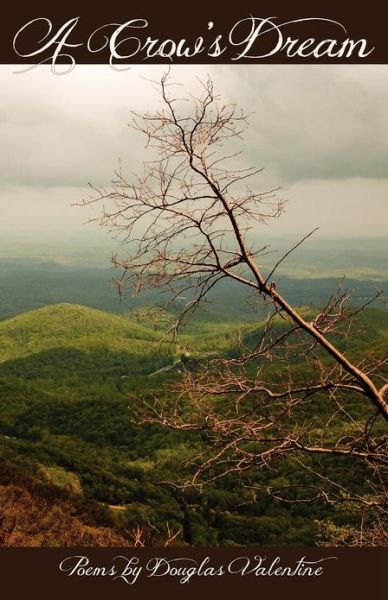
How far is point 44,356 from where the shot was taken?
99500 millimetres

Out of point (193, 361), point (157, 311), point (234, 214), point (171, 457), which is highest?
point (234, 214)

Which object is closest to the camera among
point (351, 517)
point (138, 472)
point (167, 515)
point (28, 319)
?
point (351, 517)

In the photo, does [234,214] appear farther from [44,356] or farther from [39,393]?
[44,356]

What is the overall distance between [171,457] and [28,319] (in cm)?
8397

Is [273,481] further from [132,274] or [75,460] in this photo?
[132,274]

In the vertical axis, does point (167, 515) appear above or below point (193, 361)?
below

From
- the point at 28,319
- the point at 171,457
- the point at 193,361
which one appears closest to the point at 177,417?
the point at 193,361

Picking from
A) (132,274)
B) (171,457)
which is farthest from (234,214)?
(171,457)

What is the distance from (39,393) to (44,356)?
36.8m

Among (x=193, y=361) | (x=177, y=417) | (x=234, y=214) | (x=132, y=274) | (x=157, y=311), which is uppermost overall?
(x=234, y=214)

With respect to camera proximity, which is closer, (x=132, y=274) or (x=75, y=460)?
(x=132, y=274)

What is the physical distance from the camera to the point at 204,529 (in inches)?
1254

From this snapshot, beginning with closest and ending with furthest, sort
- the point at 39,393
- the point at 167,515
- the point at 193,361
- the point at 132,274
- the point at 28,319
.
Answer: the point at 132,274 → the point at 193,361 → the point at 167,515 → the point at 39,393 → the point at 28,319

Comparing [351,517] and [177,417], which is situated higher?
[177,417]
